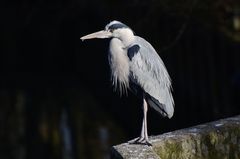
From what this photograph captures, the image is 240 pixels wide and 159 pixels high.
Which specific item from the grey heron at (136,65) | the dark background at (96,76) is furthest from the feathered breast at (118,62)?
the dark background at (96,76)

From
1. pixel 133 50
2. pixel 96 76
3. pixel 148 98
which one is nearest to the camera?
pixel 133 50

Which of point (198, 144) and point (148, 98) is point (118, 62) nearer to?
point (148, 98)

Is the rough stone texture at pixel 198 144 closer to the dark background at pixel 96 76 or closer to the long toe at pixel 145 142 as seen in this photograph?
the long toe at pixel 145 142

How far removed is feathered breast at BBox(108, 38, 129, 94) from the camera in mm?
4973

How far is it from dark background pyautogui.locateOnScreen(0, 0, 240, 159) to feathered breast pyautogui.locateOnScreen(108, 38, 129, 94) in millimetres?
4375

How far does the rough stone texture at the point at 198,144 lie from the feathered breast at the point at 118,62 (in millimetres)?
456

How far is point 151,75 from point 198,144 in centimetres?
65

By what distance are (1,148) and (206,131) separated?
9.48 m

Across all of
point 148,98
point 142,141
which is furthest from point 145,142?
point 148,98

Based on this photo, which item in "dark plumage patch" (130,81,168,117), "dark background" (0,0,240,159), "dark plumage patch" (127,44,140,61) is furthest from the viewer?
"dark background" (0,0,240,159)

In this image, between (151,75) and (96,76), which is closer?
(151,75)

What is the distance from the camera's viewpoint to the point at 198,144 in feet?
17.1

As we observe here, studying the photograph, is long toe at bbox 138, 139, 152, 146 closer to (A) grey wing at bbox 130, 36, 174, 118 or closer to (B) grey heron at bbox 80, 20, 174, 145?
(B) grey heron at bbox 80, 20, 174, 145

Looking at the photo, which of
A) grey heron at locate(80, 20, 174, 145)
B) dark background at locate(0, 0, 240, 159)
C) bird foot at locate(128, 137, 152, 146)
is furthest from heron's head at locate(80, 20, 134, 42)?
dark background at locate(0, 0, 240, 159)
